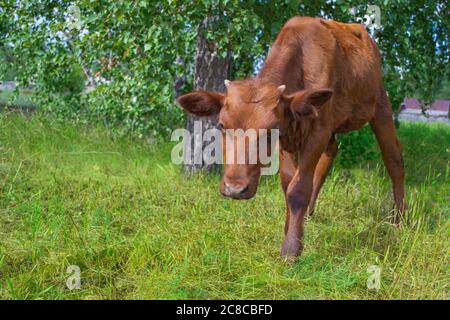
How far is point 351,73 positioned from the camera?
438 cm

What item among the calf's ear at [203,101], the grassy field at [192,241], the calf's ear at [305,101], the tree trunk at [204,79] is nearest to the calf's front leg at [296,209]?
the grassy field at [192,241]

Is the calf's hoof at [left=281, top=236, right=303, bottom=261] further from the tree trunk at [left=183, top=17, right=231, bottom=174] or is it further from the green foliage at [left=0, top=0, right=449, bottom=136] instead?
the tree trunk at [left=183, top=17, right=231, bottom=174]

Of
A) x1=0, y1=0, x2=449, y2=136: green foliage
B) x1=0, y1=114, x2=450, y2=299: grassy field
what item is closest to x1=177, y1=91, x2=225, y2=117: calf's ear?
x1=0, y1=114, x2=450, y2=299: grassy field

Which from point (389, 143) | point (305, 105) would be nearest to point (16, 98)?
point (389, 143)

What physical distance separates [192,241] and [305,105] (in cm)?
122

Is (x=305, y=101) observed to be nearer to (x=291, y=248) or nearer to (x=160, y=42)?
(x=291, y=248)

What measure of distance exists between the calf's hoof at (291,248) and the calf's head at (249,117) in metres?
0.55

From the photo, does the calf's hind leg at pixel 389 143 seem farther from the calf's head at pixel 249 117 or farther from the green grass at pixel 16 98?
the green grass at pixel 16 98

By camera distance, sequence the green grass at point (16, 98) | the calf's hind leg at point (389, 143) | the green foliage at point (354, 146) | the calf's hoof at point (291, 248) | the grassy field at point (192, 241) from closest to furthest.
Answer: the grassy field at point (192, 241) < the calf's hoof at point (291, 248) < the calf's hind leg at point (389, 143) < the green foliage at point (354, 146) < the green grass at point (16, 98)

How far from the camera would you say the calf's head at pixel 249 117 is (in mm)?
3168
